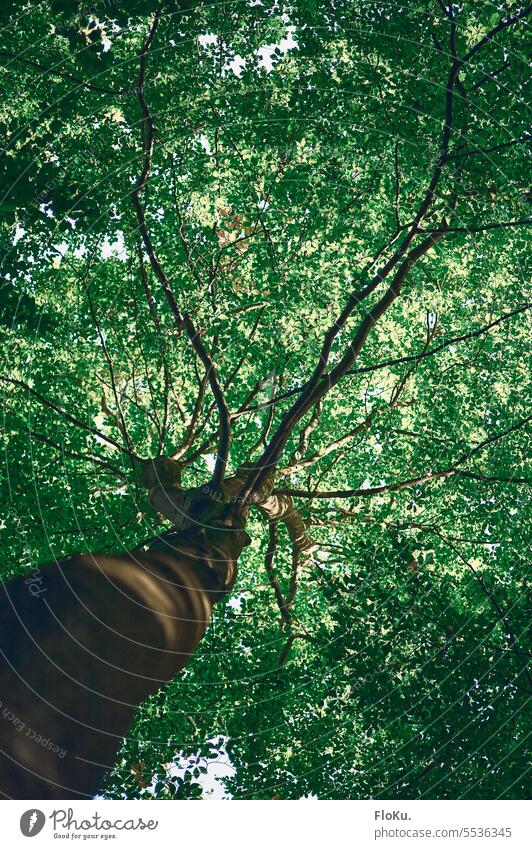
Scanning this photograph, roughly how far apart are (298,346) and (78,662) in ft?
26.7

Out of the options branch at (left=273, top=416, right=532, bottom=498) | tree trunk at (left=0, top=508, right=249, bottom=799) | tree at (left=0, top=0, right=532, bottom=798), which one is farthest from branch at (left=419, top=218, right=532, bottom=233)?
tree trunk at (left=0, top=508, right=249, bottom=799)

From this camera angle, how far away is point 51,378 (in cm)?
1313

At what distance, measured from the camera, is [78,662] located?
5.09m

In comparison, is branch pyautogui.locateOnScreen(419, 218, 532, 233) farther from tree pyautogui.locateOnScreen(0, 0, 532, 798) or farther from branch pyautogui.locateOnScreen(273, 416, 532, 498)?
branch pyautogui.locateOnScreen(273, 416, 532, 498)

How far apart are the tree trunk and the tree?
2727 mm

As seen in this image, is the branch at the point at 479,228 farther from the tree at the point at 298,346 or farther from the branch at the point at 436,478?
the branch at the point at 436,478

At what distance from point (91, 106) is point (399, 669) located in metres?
10.4

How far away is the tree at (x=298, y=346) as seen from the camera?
820cm

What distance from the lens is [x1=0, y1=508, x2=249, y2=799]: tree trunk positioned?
4691 millimetres

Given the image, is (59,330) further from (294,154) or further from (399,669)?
(399,669)

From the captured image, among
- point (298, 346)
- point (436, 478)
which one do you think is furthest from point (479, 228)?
point (436, 478)

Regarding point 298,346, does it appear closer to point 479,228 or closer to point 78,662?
point 479,228

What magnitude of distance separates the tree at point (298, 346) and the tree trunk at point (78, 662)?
2.73 metres

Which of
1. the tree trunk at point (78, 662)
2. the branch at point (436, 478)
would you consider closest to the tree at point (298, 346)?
the branch at point (436, 478)
